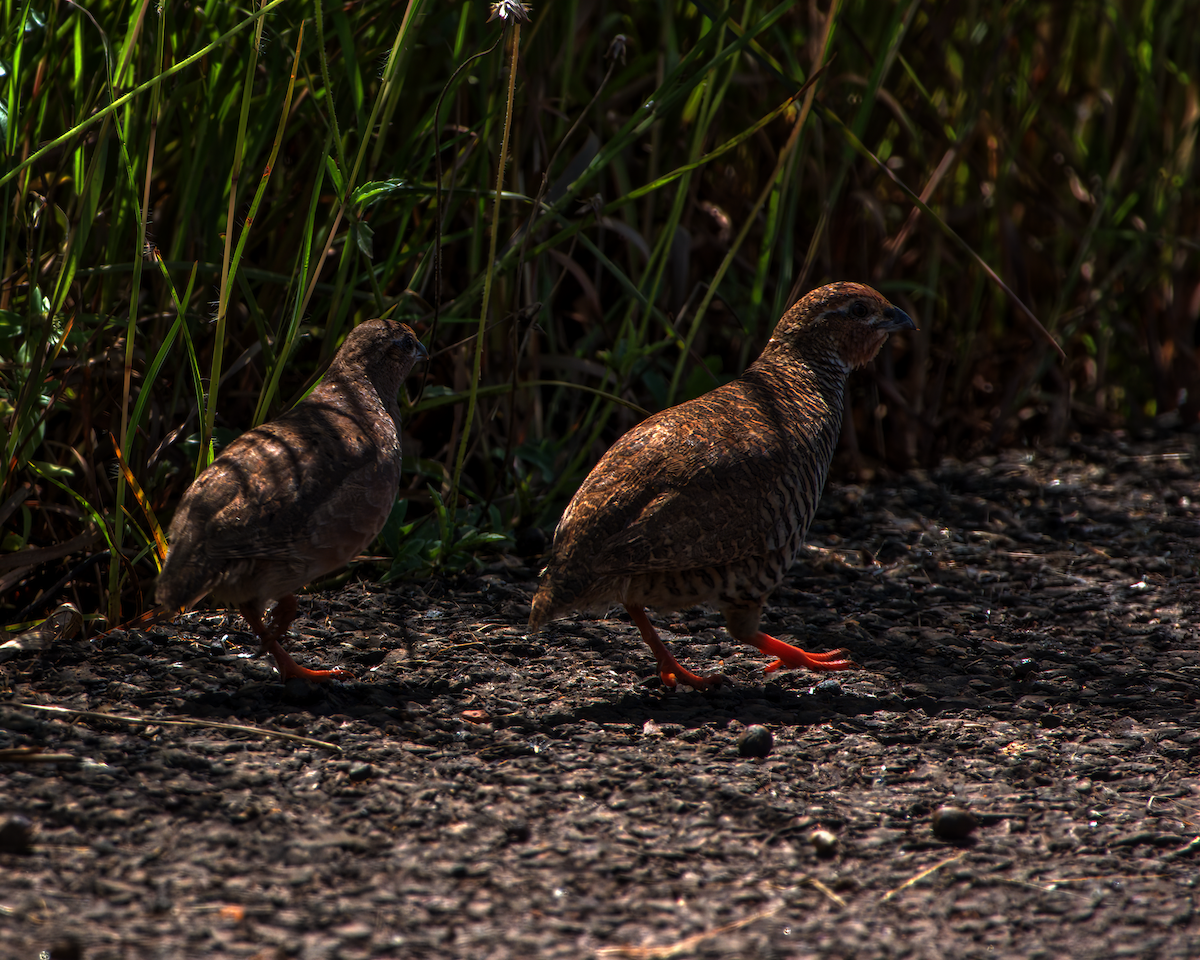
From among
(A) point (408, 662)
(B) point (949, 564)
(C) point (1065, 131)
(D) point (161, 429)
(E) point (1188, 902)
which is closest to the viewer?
(E) point (1188, 902)

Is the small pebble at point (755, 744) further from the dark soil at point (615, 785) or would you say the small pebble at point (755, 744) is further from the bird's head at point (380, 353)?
the bird's head at point (380, 353)

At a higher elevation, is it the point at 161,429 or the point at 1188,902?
the point at 161,429

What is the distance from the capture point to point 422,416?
15.9 ft

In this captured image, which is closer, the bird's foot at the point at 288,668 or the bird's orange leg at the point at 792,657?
the bird's foot at the point at 288,668

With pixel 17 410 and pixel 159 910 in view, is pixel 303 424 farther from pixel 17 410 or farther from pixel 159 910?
pixel 159 910

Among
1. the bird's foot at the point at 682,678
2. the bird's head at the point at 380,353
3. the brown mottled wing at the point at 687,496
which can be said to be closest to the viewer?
the brown mottled wing at the point at 687,496

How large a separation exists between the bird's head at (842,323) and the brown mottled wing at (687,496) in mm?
553

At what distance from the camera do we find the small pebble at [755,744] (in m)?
3.15

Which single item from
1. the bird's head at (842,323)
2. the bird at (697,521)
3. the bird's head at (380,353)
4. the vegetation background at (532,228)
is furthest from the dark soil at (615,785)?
the bird's head at (842,323)

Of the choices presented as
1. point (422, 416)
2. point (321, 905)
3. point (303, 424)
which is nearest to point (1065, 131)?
point (422, 416)

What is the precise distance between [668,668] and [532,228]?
144cm

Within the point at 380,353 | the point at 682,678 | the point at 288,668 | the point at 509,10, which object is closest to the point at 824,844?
the point at 682,678

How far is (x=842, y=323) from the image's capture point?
425cm

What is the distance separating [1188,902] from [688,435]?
177cm
